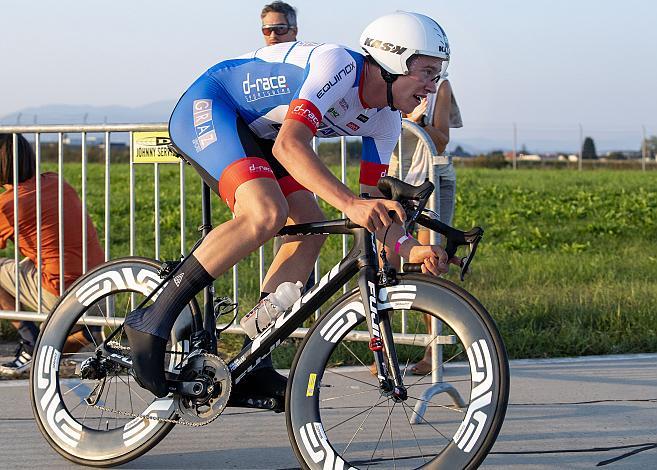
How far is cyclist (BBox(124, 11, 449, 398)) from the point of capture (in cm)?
429

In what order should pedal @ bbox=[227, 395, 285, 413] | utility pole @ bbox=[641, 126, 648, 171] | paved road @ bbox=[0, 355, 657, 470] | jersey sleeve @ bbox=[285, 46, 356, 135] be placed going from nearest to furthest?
jersey sleeve @ bbox=[285, 46, 356, 135] < pedal @ bbox=[227, 395, 285, 413] < paved road @ bbox=[0, 355, 657, 470] < utility pole @ bbox=[641, 126, 648, 171]

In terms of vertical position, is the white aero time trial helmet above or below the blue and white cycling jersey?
above

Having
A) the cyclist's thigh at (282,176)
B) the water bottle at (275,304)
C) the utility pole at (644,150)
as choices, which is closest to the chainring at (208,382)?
the water bottle at (275,304)

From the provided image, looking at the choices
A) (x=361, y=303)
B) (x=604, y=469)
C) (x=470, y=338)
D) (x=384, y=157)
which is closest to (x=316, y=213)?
(x=384, y=157)

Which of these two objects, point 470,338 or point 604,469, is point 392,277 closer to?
point 470,338

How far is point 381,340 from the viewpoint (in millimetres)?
4219

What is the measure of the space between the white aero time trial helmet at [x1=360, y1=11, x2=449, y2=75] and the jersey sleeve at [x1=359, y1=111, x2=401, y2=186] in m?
0.42

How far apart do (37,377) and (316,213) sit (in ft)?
4.55

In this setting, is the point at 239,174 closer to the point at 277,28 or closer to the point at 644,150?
the point at 277,28

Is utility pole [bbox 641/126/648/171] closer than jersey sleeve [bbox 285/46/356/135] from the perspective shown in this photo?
No

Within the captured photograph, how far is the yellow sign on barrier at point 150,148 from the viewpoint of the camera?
22.6 feet

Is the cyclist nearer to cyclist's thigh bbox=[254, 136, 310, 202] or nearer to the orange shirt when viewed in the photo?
cyclist's thigh bbox=[254, 136, 310, 202]

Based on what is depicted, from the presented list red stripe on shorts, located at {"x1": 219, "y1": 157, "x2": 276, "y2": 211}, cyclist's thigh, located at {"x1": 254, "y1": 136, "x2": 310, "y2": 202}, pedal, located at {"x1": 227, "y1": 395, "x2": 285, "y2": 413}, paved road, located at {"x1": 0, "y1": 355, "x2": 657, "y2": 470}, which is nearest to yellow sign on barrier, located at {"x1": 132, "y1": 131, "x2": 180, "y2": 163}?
paved road, located at {"x1": 0, "y1": 355, "x2": 657, "y2": 470}

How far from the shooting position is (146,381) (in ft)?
15.0
